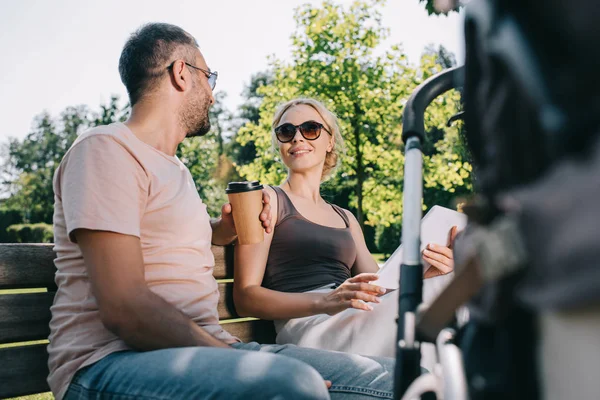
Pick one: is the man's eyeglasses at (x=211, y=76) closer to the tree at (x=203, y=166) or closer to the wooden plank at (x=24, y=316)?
the wooden plank at (x=24, y=316)

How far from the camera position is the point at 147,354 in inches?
74.5

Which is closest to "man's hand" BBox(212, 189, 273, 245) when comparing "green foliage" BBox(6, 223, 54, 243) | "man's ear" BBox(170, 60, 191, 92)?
"man's ear" BBox(170, 60, 191, 92)

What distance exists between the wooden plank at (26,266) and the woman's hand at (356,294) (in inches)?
48.2

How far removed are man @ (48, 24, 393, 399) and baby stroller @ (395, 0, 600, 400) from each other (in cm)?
85

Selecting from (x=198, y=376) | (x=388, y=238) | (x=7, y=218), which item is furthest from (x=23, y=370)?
(x=7, y=218)

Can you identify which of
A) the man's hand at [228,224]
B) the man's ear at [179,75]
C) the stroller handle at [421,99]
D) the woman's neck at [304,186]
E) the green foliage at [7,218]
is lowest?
the green foliage at [7,218]

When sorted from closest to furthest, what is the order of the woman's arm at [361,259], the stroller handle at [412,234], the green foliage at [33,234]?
A: the stroller handle at [412,234]
the woman's arm at [361,259]
the green foliage at [33,234]

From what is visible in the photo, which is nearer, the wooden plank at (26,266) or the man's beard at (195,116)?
the wooden plank at (26,266)

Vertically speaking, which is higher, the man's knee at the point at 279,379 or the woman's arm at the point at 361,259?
the woman's arm at the point at 361,259

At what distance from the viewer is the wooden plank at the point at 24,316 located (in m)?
2.26

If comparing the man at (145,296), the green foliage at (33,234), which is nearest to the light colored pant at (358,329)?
the man at (145,296)

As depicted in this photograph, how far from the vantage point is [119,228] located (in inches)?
77.2

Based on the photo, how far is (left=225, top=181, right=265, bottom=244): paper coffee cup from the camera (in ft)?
8.75

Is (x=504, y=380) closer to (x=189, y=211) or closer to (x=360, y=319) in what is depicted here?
(x=189, y=211)
